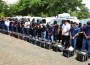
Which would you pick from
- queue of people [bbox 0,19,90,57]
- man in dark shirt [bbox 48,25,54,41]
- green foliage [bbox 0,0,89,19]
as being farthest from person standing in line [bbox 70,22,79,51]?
green foliage [bbox 0,0,89,19]

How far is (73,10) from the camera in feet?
202

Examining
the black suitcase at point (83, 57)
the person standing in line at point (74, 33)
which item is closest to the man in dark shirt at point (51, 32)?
the person standing in line at point (74, 33)

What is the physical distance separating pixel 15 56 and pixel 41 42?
14.7 feet

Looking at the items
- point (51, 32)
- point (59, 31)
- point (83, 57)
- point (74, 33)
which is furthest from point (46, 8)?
point (83, 57)

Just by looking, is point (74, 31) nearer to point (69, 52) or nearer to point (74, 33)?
point (74, 33)

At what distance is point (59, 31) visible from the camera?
19359 millimetres

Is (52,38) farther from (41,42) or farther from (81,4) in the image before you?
(81,4)

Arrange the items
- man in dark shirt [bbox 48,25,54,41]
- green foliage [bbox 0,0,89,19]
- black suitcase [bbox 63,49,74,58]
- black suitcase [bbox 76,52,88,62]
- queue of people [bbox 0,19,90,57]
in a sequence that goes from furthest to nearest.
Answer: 1. green foliage [bbox 0,0,89,19]
2. man in dark shirt [bbox 48,25,54,41]
3. queue of people [bbox 0,19,90,57]
4. black suitcase [bbox 63,49,74,58]
5. black suitcase [bbox 76,52,88,62]

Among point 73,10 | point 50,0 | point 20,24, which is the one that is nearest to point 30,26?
point 20,24

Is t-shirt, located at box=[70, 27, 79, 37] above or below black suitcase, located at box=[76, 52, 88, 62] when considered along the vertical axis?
above

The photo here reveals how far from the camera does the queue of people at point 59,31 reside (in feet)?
48.0

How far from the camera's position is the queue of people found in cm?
1464

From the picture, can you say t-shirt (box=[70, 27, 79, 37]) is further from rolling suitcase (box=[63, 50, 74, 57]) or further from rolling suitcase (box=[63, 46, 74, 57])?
rolling suitcase (box=[63, 50, 74, 57])

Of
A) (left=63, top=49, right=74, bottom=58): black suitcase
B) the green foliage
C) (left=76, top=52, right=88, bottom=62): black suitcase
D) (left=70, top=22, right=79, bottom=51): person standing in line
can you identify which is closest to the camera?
(left=76, top=52, right=88, bottom=62): black suitcase
